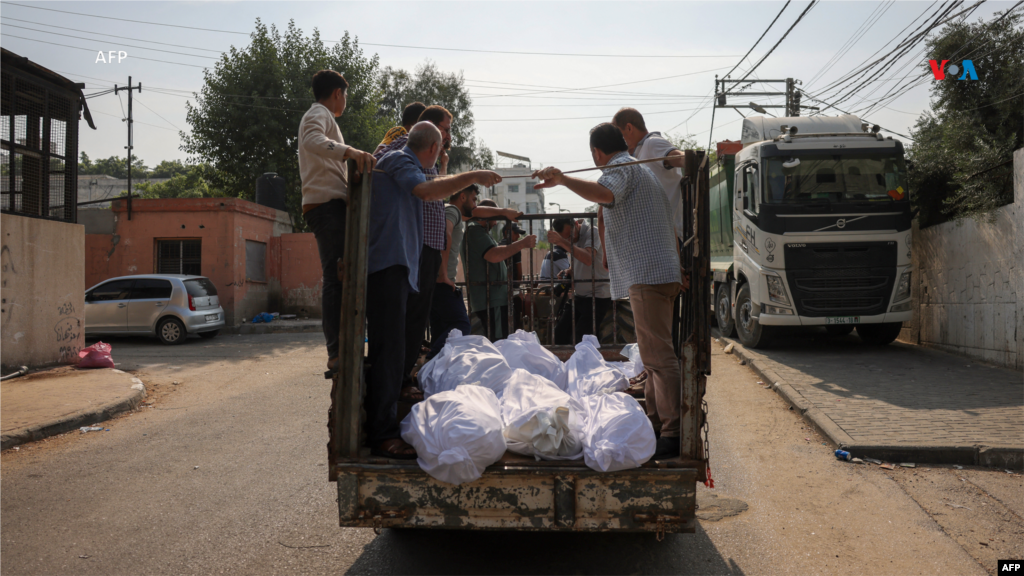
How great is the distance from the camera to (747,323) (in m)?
11.0

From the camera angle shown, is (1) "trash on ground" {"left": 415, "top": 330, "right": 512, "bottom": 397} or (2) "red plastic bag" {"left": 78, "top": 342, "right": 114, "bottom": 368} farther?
(2) "red plastic bag" {"left": 78, "top": 342, "right": 114, "bottom": 368}

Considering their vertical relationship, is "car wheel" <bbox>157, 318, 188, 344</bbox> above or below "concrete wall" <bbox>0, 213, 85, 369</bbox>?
below

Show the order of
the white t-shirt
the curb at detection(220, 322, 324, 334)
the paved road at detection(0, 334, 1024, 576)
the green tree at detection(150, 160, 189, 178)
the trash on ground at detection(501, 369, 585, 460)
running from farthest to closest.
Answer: the green tree at detection(150, 160, 189, 178), the curb at detection(220, 322, 324, 334), the white t-shirt, the paved road at detection(0, 334, 1024, 576), the trash on ground at detection(501, 369, 585, 460)

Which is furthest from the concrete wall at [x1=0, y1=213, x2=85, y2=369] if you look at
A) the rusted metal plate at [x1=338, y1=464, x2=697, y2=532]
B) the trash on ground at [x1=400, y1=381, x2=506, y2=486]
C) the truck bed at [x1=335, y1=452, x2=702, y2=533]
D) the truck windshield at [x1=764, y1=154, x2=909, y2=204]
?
the truck windshield at [x1=764, y1=154, x2=909, y2=204]

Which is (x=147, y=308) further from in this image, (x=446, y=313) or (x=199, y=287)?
(x=446, y=313)

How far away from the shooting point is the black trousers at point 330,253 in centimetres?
356

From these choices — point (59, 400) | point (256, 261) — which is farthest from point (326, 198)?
point (256, 261)

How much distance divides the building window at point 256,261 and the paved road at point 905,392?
14381mm

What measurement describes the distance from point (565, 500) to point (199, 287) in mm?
14338

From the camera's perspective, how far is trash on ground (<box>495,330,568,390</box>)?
4.13 metres

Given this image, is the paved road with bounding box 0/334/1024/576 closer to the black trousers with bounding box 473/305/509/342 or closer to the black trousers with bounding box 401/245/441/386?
the black trousers with bounding box 401/245/441/386

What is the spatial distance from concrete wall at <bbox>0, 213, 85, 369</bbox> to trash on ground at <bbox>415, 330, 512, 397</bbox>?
342 inches

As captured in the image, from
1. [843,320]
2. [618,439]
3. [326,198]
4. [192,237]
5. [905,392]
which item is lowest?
[905,392]

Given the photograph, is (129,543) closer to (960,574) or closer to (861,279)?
(960,574)
